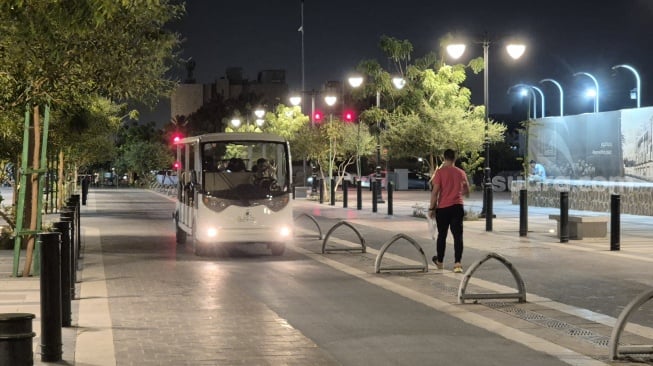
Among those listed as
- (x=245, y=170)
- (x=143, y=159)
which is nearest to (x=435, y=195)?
(x=245, y=170)

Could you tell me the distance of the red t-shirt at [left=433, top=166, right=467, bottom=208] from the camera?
16.2 meters

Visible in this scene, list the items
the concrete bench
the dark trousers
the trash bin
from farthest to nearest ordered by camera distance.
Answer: the concrete bench
the dark trousers
the trash bin

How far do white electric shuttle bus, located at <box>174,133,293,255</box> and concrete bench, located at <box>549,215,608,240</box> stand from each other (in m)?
6.69

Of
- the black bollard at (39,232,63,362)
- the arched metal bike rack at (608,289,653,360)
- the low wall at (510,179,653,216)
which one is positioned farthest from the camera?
the low wall at (510,179,653,216)

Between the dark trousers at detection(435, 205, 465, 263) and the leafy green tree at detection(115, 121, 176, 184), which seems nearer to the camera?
the dark trousers at detection(435, 205, 465, 263)

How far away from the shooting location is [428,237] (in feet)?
77.7

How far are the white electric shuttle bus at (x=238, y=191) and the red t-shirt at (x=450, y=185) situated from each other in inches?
163

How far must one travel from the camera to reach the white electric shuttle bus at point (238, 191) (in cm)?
1930

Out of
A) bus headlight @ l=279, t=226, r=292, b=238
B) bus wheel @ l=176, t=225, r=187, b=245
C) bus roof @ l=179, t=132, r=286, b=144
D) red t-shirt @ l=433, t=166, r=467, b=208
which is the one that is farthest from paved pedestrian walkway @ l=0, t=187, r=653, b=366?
red t-shirt @ l=433, t=166, r=467, b=208

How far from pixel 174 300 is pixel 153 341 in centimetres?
307

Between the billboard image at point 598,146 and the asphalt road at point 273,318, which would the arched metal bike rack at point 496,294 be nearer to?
the asphalt road at point 273,318

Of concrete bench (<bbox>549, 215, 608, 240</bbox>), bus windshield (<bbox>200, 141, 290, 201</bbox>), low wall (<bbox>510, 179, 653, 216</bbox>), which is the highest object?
bus windshield (<bbox>200, 141, 290, 201</bbox>)

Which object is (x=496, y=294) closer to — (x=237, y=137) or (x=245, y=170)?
(x=245, y=170)

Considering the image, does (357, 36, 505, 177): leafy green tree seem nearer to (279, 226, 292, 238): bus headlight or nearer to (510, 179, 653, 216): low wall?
(510, 179, 653, 216): low wall
